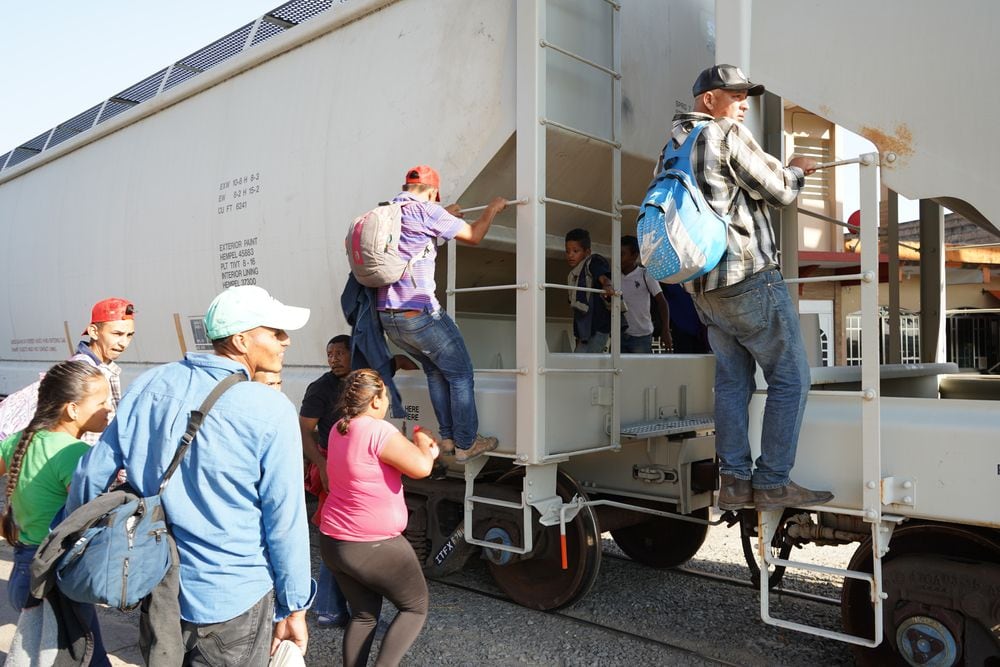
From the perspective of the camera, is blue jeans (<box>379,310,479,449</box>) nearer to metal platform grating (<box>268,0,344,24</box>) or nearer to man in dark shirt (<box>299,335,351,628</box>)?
man in dark shirt (<box>299,335,351,628</box>)

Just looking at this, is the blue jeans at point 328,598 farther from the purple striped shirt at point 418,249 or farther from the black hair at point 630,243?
the black hair at point 630,243

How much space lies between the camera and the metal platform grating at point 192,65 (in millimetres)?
6285

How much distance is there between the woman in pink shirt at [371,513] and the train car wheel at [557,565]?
1.45 meters

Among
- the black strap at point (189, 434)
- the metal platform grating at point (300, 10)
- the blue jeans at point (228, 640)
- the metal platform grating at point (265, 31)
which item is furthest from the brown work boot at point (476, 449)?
the metal platform grating at point (265, 31)

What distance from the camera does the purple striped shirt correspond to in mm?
4102

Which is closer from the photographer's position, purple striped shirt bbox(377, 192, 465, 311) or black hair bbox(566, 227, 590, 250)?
purple striped shirt bbox(377, 192, 465, 311)

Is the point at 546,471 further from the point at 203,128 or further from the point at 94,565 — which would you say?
the point at 203,128

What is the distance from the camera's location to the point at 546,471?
4348 millimetres

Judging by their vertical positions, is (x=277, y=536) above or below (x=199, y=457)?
below

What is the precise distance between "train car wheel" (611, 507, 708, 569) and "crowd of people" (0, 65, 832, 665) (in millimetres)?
1396

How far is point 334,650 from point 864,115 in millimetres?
3660

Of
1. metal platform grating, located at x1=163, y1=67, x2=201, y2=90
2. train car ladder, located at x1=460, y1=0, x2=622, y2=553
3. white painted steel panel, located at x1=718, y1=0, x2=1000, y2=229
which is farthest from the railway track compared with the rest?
metal platform grating, located at x1=163, y1=67, x2=201, y2=90

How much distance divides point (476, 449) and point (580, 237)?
5.16 feet

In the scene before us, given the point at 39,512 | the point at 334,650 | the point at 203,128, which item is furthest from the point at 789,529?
the point at 203,128
